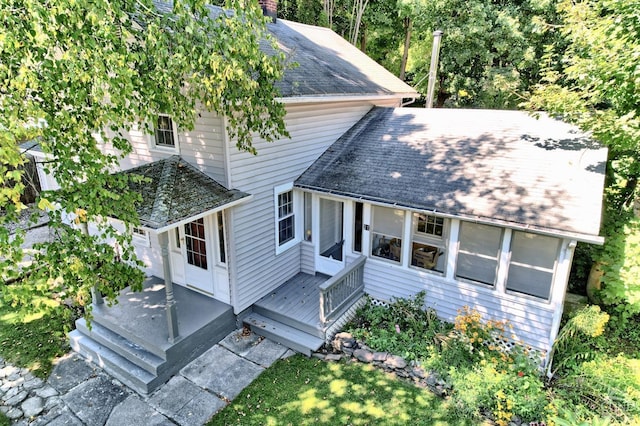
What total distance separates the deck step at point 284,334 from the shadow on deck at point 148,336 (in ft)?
1.61

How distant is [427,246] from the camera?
323 inches

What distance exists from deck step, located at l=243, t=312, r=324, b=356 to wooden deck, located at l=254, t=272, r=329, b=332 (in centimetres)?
14

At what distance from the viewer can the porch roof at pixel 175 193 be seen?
6477mm

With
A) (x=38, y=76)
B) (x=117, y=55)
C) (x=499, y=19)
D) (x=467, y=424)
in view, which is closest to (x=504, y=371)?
(x=467, y=424)

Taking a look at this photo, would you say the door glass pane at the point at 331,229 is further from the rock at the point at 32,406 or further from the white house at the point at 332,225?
the rock at the point at 32,406

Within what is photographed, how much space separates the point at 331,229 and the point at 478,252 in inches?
152

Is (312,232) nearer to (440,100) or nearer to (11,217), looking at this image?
(11,217)

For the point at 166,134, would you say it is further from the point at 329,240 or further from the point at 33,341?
the point at 33,341

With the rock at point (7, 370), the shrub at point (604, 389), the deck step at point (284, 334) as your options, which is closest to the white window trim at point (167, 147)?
the deck step at point (284, 334)

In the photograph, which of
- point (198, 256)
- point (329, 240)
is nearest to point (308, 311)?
point (329, 240)

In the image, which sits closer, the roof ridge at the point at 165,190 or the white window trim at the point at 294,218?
the roof ridge at the point at 165,190

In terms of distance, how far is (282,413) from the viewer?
618 centimetres

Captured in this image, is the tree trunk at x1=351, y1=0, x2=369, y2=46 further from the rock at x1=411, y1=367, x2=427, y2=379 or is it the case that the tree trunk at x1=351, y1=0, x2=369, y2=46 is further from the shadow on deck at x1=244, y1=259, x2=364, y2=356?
the rock at x1=411, y1=367, x2=427, y2=379

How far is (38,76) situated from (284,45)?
735cm
